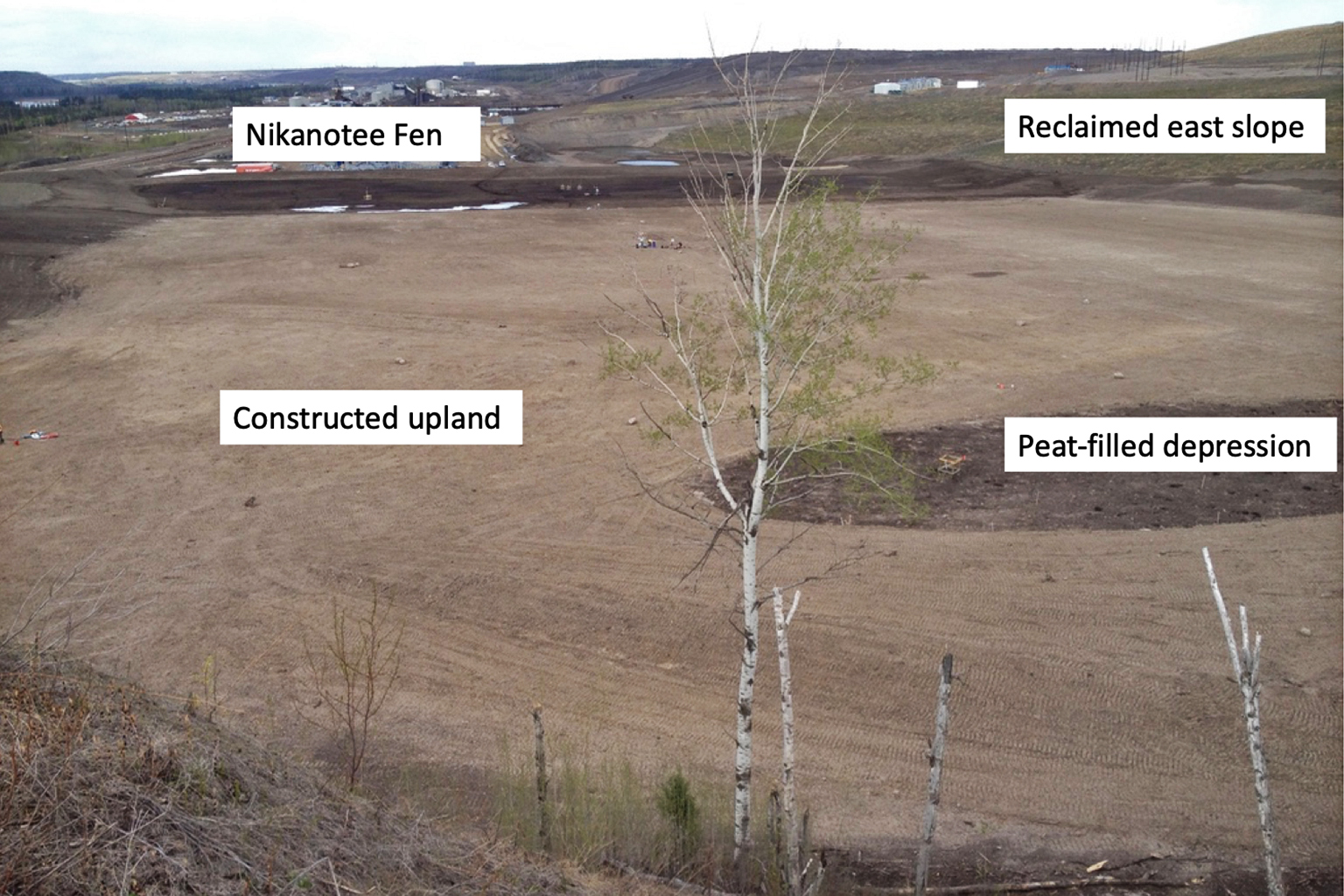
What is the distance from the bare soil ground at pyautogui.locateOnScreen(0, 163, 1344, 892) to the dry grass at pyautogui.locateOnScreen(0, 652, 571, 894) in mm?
3311

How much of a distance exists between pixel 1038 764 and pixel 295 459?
41.8 ft

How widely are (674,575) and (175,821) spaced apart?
30.3 ft

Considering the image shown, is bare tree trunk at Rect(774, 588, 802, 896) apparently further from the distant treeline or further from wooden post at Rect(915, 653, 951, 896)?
the distant treeline

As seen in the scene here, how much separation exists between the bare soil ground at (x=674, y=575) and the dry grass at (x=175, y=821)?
10.9 feet

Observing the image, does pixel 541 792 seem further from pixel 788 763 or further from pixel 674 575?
pixel 674 575

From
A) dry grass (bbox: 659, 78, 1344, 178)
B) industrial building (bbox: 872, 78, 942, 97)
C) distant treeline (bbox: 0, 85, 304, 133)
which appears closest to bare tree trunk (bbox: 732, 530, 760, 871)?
dry grass (bbox: 659, 78, 1344, 178)

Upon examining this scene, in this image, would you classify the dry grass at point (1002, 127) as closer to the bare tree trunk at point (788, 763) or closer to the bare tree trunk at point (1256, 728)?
the bare tree trunk at point (788, 763)

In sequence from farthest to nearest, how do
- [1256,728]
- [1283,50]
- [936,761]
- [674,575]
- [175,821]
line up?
[1283,50] < [674,575] < [936,761] < [1256,728] < [175,821]

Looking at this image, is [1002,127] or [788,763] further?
[1002,127]

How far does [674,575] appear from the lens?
15.1 metres

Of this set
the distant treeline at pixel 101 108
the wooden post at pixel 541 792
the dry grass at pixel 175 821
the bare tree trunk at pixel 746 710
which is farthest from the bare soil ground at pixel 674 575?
the distant treeline at pixel 101 108

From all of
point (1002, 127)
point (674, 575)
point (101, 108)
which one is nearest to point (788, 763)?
point (674, 575)

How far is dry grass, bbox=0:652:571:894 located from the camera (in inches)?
232

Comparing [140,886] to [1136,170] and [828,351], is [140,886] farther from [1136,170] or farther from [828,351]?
[1136,170]
